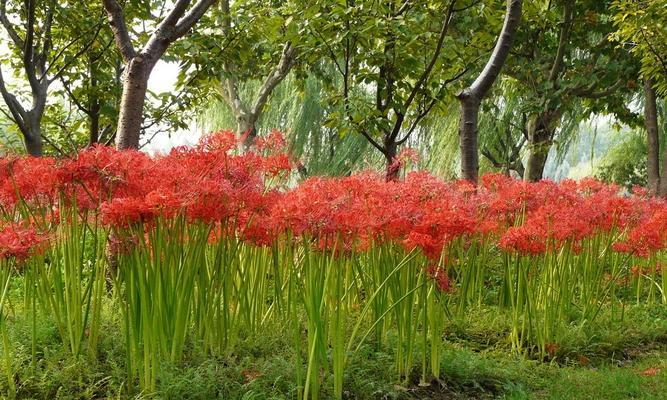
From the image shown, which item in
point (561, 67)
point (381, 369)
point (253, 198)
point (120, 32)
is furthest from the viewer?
point (561, 67)

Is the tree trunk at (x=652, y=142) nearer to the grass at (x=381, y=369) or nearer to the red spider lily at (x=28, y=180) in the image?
the grass at (x=381, y=369)

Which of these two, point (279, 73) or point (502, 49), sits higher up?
point (279, 73)

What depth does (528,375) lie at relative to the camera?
15.4 feet

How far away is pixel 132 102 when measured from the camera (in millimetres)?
5289

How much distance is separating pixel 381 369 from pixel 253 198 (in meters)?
1.38

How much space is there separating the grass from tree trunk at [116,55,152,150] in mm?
1478

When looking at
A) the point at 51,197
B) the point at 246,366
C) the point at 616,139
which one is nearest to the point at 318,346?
the point at 246,366

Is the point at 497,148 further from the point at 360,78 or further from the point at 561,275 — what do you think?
the point at 561,275

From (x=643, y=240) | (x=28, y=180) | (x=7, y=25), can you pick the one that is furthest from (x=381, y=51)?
(x=7, y=25)

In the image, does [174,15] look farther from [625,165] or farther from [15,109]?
[625,165]

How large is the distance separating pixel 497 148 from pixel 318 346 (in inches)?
595

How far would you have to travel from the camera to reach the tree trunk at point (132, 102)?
207 inches

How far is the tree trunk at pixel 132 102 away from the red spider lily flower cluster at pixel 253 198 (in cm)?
123

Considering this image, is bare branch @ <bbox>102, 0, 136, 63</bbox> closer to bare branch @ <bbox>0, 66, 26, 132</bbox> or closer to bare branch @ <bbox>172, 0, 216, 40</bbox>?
bare branch @ <bbox>172, 0, 216, 40</bbox>
